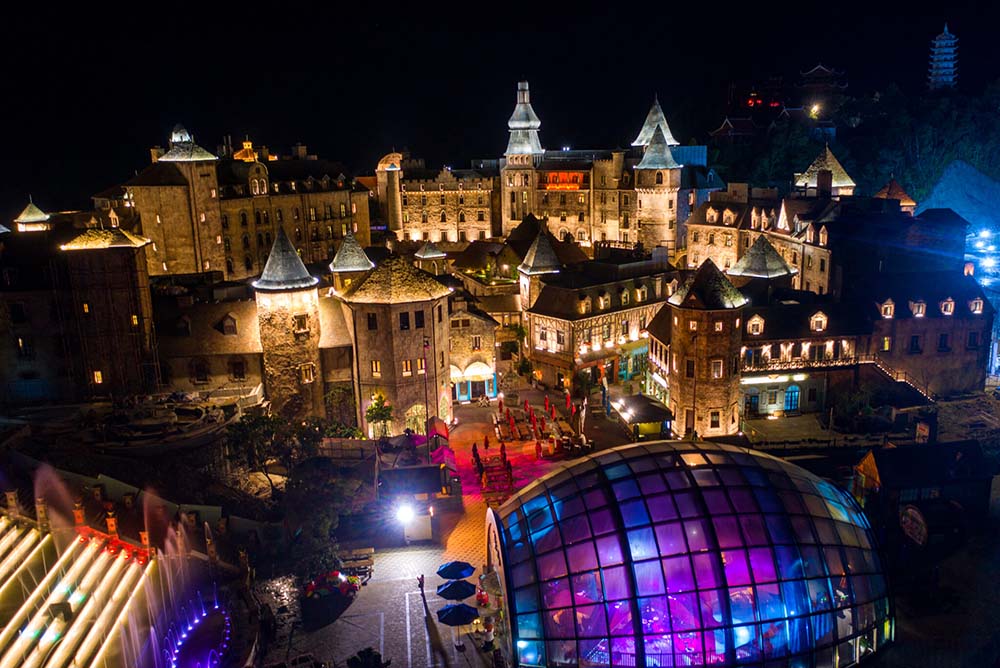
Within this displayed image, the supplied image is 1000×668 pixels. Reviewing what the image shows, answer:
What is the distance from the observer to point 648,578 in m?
23.6

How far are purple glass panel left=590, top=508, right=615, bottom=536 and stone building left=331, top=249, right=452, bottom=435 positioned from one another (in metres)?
25.5

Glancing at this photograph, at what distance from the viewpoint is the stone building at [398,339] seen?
48.2 metres

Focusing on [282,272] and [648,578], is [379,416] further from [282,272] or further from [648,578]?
[648,578]

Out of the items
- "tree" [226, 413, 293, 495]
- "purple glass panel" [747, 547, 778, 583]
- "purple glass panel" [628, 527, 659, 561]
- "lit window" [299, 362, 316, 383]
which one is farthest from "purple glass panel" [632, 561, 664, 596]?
"lit window" [299, 362, 316, 383]

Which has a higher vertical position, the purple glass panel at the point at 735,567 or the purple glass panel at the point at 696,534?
the purple glass panel at the point at 696,534

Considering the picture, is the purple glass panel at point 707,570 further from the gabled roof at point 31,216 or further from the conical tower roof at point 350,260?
the gabled roof at point 31,216

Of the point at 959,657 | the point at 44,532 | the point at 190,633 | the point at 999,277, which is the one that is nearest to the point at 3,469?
the point at 44,532

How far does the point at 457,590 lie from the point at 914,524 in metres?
20.8

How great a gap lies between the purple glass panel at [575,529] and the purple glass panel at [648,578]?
180cm

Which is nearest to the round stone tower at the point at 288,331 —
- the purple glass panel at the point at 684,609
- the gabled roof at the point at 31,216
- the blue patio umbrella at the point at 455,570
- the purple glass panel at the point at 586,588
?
the blue patio umbrella at the point at 455,570

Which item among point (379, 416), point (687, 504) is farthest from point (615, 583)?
point (379, 416)

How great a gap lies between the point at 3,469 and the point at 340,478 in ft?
49.7

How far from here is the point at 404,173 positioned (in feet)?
316

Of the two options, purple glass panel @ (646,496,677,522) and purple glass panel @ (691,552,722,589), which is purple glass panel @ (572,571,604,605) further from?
purple glass panel @ (691,552,722,589)
